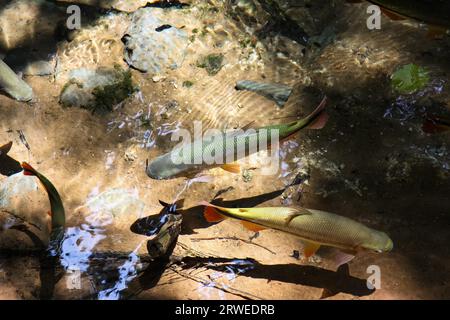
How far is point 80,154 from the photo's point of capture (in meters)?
5.39

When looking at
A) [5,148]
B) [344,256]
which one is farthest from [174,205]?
[5,148]

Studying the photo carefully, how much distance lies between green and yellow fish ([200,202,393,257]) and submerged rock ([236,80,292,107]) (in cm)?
195

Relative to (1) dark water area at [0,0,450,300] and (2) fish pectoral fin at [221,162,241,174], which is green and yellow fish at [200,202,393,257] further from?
(2) fish pectoral fin at [221,162,241,174]

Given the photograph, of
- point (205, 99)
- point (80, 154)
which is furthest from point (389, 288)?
point (80, 154)

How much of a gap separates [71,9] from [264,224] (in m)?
4.56

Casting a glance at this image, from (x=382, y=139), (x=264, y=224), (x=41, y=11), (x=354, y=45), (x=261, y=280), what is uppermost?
(x=41, y=11)

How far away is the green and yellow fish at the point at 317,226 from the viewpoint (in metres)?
3.90

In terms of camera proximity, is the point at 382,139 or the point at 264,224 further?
the point at 382,139

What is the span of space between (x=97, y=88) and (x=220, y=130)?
1.73 m

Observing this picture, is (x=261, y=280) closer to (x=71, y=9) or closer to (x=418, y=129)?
(x=418, y=129)

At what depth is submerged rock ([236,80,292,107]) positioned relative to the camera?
18.2 ft

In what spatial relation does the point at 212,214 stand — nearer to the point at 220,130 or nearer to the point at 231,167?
the point at 231,167

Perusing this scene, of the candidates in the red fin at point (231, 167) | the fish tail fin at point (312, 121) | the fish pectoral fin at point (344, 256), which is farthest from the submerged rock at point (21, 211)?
the fish pectoral fin at point (344, 256)

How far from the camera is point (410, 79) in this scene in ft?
17.1
